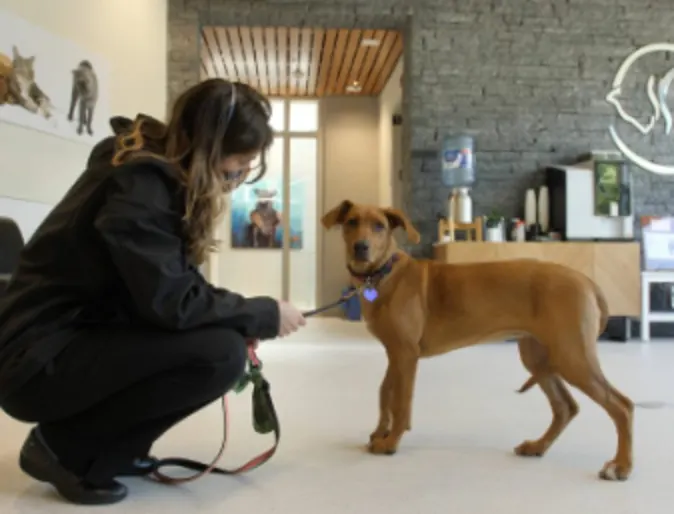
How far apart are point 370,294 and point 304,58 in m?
6.56

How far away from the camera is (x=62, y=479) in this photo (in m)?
1.58

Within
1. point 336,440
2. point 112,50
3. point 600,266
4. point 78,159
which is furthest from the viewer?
point 600,266

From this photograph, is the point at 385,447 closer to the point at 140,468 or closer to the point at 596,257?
the point at 140,468

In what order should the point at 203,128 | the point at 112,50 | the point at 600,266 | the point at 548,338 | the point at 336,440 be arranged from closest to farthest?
the point at 203,128 → the point at 548,338 → the point at 336,440 → the point at 112,50 → the point at 600,266

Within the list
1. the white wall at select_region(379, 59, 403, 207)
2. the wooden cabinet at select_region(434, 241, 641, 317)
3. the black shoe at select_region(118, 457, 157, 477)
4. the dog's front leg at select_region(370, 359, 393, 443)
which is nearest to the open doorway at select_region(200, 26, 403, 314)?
the white wall at select_region(379, 59, 403, 207)

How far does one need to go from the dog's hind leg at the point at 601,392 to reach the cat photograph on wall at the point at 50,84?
11.3 feet

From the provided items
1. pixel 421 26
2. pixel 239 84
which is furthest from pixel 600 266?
pixel 239 84

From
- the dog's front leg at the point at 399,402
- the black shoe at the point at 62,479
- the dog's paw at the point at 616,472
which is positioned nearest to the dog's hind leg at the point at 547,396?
the dog's paw at the point at 616,472

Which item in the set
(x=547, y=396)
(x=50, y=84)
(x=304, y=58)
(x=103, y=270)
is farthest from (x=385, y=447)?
(x=304, y=58)

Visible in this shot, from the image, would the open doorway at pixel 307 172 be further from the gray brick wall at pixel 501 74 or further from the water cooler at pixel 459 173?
the water cooler at pixel 459 173

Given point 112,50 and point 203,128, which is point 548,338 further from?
point 112,50

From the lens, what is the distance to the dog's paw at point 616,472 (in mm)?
1792

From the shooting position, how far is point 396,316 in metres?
2.08

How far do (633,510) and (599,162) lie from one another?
4540 millimetres
